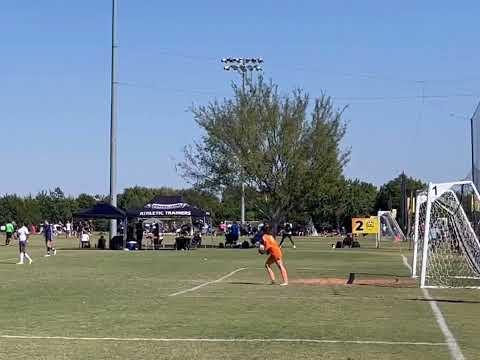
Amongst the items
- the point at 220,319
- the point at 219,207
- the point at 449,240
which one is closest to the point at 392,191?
the point at 219,207

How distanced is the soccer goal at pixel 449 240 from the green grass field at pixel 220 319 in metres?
2.26

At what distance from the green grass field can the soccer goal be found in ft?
7.43

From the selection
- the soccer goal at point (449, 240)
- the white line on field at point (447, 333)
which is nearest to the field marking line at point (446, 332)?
the white line on field at point (447, 333)

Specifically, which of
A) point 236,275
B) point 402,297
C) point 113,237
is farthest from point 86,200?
point 402,297

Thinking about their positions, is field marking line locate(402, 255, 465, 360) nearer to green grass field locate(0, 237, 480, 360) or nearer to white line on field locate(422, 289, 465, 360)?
white line on field locate(422, 289, 465, 360)

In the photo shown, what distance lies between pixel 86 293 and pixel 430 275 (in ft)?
36.3

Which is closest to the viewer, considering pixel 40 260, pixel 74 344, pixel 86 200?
pixel 74 344

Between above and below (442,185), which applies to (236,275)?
below

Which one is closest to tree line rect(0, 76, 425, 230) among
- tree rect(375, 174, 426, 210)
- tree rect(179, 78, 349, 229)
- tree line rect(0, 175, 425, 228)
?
tree rect(179, 78, 349, 229)

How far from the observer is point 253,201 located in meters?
60.9

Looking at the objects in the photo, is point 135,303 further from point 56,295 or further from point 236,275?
point 236,275

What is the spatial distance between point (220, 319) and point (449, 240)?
13578 millimetres

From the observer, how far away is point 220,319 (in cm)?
1413

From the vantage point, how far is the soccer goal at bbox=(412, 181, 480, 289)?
23.3 metres
